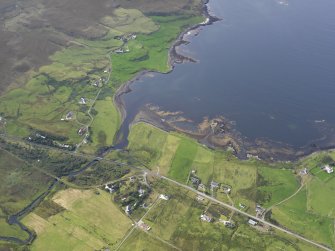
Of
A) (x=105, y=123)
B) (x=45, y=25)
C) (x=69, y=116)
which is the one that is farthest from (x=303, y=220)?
(x=45, y=25)

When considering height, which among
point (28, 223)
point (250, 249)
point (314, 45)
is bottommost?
point (28, 223)

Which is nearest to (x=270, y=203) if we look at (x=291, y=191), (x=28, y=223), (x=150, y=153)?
(x=291, y=191)

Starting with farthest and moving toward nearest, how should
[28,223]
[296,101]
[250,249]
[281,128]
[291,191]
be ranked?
1. [296,101]
2. [281,128]
3. [291,191]
4. [28,223]
5. [250,249]

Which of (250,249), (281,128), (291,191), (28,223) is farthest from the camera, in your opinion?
(281,128)

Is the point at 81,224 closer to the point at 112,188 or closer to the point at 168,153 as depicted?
the point at 112,188

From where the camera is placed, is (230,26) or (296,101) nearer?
(296,101)

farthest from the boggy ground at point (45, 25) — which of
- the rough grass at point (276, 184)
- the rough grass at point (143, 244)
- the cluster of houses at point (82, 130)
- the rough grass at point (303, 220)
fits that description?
the rough grass at point (303, 220)

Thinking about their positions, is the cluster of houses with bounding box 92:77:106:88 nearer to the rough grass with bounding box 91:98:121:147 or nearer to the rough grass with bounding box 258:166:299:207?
→ the rough grass with bounding box 91:98:121:147

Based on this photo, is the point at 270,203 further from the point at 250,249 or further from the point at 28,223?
the point at 28,223
